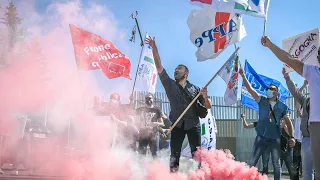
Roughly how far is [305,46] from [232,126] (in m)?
10.7

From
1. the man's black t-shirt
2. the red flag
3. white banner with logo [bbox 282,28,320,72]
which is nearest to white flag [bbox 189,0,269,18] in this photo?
white banner with logo [bbox 282,28,320,72]

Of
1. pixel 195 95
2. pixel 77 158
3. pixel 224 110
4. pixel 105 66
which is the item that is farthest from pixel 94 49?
pixel 224 110

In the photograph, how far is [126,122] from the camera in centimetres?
960

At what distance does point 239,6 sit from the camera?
7941 mm

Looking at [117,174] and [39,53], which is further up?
[39,53]

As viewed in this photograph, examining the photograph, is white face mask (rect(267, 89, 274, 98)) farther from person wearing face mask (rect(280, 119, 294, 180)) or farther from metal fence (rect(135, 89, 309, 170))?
metal fence (rect(135, 89, 309, 170))

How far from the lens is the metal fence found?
1836cm

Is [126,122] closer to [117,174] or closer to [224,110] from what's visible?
[117,174]

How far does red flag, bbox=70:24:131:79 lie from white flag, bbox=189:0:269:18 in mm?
4506

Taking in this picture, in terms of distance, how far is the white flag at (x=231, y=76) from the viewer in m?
9.04

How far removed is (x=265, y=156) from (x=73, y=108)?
4139 mm

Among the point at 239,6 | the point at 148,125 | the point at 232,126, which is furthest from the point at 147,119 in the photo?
the point at 232,126

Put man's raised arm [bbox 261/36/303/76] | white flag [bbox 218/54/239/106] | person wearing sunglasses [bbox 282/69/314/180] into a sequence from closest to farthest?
man's raised arm [bbox 261/36/303/76]
person wearing sunglasses [bbox 282/69/314/180]
white flag [bbox 218/54/239/106]

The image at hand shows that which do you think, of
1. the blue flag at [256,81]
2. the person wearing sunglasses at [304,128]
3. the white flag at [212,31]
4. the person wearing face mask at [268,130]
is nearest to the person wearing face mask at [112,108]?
the white flag at [212,31]
